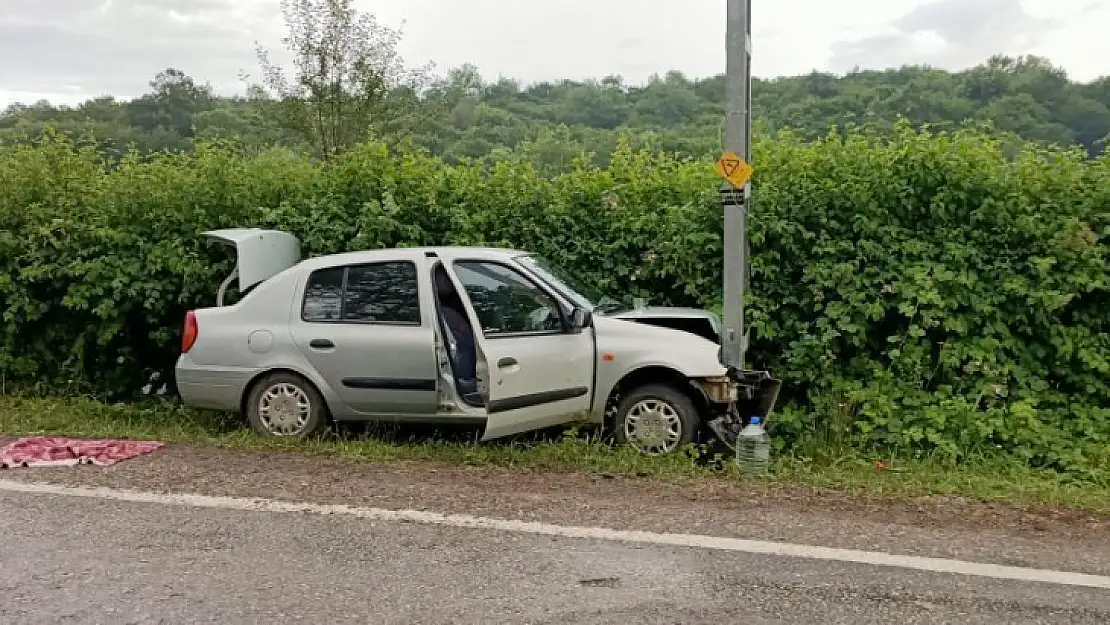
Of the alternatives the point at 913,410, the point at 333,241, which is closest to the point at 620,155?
the point at 333,241

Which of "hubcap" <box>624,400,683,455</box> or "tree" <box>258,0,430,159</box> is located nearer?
"hubcap" <box>624,400,683,455</box>

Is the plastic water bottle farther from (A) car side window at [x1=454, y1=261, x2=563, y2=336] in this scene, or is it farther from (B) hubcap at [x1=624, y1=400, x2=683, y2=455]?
(A) car side window at [x1=454, y1=261, x2=563, y2=336]

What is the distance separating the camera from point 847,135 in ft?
27.7

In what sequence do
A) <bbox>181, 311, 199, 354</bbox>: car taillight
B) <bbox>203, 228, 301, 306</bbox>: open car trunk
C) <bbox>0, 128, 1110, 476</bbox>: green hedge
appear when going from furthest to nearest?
1. <bbox>203, 228, 301, 306</bbox>: open car trunk
2. <bbox>181, 311, 199, 354</bbox>: car taillight
3. <bbox>0, 128, 1110, 476</bbox>: green hedge

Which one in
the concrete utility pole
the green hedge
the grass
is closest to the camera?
the grass

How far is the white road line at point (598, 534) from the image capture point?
15.0ft

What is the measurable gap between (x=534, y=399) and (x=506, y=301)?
0.80 metres

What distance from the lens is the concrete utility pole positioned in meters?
7.27

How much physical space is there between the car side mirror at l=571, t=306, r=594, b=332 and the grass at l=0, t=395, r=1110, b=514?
0.82 meters

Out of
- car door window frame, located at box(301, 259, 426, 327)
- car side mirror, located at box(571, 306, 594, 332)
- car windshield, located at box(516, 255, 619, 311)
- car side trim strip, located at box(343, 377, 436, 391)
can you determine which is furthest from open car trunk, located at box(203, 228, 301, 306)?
car side mirror, located at box(571, 306, 594, 332)

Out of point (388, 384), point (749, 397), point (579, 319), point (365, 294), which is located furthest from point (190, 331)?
point (749, 397)

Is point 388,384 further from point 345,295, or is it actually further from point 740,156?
point 740,156

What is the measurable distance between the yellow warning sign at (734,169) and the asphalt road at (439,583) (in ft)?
11.3

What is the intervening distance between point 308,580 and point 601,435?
3165 millimetres
